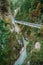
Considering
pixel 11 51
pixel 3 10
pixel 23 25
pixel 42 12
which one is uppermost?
pixel 3 10

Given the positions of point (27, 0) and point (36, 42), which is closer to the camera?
point (36, 42)

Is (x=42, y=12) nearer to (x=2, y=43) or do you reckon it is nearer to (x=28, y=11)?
(x=28, y=11)

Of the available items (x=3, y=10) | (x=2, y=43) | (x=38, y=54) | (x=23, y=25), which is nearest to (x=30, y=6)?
(x=23, y=25)

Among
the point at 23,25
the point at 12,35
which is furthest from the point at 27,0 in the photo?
the point at 12,35

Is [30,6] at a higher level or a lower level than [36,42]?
lower

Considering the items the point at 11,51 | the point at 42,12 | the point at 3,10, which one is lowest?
the point at 42,12

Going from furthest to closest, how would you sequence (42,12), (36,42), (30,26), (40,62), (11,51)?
(42,12)
(30,26)
(36,42)
(11,51)
(40,62)

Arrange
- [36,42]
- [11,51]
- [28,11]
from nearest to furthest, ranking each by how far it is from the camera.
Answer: [11,51]
[36,42]
[28,11]

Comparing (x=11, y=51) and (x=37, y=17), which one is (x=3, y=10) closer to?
(x=11, y=51)

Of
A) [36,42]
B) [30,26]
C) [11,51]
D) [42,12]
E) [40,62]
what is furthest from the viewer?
[42,12]
